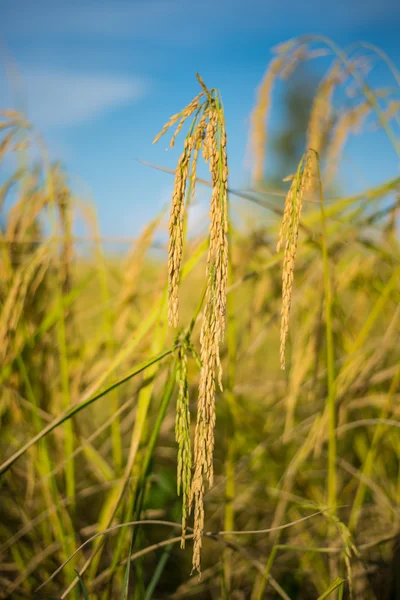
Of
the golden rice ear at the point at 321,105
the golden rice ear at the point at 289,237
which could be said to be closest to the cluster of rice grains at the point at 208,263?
the golden rice ear at the point at 289,237

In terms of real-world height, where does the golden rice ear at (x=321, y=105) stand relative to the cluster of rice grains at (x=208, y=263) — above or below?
above

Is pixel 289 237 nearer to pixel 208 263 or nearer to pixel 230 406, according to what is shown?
pixel 208 263

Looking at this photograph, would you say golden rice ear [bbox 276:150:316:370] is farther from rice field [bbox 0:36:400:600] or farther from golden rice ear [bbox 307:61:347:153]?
golden rice ear [bbox 307:61:347:153]

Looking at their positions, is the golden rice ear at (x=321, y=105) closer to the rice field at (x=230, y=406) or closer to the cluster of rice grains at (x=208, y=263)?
the rice field at (x=230, y=406)

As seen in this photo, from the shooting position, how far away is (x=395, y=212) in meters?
0.99

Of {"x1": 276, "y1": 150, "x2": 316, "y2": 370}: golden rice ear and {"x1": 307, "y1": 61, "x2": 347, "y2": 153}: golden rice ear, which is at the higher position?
{"x1": 307, "y1": 61, "x2": 347, "y2": 153}: golden rice ear

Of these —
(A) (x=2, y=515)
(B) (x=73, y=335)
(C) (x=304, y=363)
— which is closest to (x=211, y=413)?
(C) (x=304, y=363)

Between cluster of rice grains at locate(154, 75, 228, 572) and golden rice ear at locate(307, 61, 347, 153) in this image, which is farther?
golden rice ear at locate(307, 61, 347, 153)

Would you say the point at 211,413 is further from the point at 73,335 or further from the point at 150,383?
the point at 73,335

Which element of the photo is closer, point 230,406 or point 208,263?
point 208,263

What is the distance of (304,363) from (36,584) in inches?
25.1

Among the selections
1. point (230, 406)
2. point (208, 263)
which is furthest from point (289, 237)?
point (230, 406)

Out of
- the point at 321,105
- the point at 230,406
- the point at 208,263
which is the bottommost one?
the point at 230,406

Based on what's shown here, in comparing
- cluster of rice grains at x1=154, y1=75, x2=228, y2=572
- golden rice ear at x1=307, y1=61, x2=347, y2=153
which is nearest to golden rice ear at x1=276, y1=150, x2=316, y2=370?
cluster of rice grains at x1=154, y1=75, x2=228, y2=572
